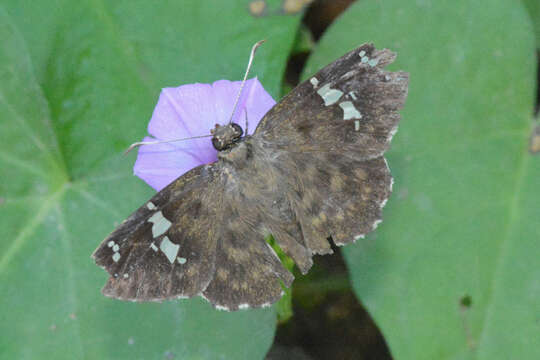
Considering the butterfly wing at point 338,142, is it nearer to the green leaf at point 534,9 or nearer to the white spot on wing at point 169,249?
the white spot on wing at point 169,249

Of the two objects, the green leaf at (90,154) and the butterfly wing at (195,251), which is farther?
the green leaf at (90,154)

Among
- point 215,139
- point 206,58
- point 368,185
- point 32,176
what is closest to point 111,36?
point 206,58

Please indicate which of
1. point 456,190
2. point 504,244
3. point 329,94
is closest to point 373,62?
point 329,94

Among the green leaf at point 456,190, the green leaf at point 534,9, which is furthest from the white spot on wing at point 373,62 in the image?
the green leaf at point 534,9

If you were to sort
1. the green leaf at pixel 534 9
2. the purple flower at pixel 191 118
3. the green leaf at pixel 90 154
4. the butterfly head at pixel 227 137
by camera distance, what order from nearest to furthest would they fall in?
1. the butterfly head at pixel 227 137
2. the purple flower at pixel 191 118
3. the green leaf at pixel 90 154
4. the green leaf at pixel 534 9

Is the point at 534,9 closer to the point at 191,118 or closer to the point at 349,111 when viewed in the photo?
the point at 349,111

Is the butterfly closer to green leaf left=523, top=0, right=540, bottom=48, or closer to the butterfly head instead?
the butterfly head
